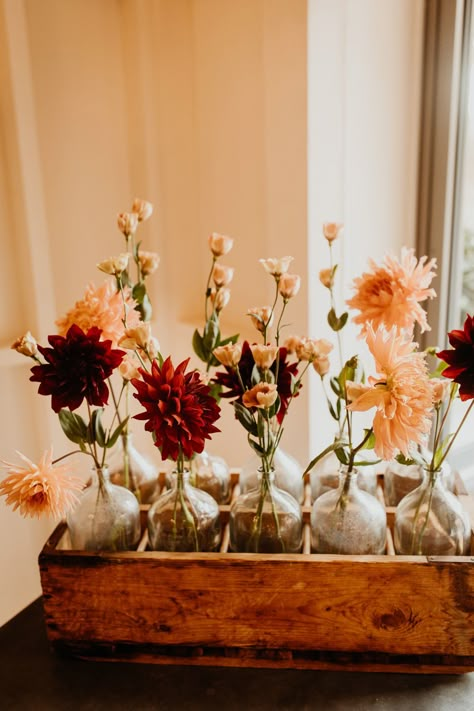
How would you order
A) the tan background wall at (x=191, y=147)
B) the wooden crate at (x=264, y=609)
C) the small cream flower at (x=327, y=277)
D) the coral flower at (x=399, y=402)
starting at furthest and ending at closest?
the tan background wall at (x=191, y=147)
the small cream flower at (x=327, y=277)
the wooden crate at (x=264, y=609)
the coral flower at (x=399, y=402)

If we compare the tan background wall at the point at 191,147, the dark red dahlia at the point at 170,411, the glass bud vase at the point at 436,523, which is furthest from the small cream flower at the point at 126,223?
the glass bud vase at the point at 436,523

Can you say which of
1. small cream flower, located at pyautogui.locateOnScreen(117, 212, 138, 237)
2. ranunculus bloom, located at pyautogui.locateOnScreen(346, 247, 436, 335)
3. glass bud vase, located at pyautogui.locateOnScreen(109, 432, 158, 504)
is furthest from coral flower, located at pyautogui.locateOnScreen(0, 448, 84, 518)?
ranunculus bloom, located at pyautogui.locateOnScreen(346, 247, 436, 335)

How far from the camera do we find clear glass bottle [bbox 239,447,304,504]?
3.55ft

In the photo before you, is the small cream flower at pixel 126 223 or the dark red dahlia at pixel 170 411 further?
the small cream flower at pixel 126 223

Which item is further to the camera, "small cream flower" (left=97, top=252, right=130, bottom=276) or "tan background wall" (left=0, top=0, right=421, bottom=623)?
"tan background wall" (left=0, top=0, right=421, bottom=623)

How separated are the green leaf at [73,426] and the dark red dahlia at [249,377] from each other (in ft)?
0.65

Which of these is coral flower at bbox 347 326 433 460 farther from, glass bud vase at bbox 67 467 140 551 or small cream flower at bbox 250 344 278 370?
glass bud vase at bbox 67 467 140 551

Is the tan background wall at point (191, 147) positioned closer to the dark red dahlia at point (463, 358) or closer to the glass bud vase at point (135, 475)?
the glass bud vase at point (135, 475)

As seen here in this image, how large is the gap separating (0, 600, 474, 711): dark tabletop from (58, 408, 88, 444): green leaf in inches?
12.5

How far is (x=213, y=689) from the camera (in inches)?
37.8

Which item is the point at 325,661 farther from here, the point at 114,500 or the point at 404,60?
the point at 404,60

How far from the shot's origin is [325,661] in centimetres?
98

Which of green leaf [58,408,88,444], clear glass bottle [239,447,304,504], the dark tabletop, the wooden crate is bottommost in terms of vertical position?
the dark tabletop

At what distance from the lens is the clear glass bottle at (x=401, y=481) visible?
112cm
